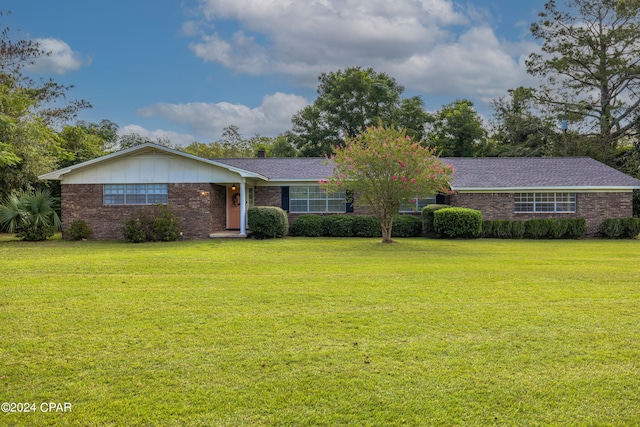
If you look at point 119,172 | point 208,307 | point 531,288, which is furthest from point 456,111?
point 208,307

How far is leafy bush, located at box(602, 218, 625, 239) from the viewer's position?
2025 cm

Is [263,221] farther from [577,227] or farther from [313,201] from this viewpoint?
[577,227]

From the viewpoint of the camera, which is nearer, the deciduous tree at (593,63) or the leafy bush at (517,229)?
the leafy bush at (517,229)

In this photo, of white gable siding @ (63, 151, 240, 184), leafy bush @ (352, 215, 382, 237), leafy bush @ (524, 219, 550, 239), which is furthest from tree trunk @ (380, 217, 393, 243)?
leafy bush @ (524, 219, 550, 239)

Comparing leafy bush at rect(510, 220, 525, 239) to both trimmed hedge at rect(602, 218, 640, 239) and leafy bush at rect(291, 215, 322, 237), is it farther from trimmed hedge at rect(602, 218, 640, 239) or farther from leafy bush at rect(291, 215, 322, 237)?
leafy bush at rect(291, 215, 322, 237)

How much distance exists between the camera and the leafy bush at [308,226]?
20484 millimetres

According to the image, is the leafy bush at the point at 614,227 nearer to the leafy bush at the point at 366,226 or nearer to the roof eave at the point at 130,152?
the leafy bush at the point at 366,226

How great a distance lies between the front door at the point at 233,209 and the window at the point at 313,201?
2644 millimetres

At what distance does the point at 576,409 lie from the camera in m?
3.59

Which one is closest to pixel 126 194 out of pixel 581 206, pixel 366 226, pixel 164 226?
pixel 164 226

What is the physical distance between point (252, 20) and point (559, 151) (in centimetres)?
2318

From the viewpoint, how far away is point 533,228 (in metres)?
19.9

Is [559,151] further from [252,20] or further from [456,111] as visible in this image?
[252,20]

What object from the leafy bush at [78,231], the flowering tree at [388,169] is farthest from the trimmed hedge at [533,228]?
the leafy bush at [78,231]
